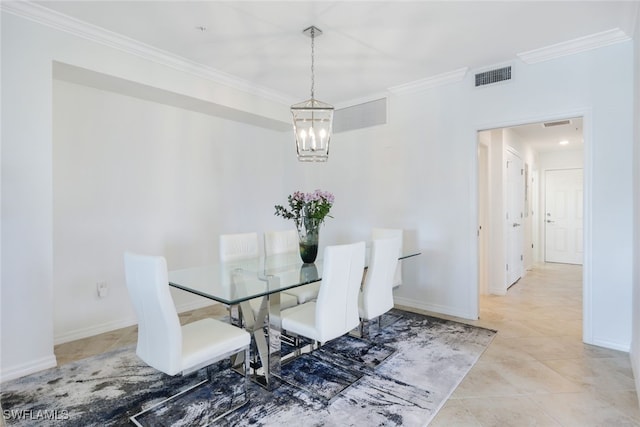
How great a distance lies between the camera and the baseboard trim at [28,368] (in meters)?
2.43

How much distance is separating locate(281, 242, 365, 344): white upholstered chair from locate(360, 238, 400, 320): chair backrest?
6.4 inches

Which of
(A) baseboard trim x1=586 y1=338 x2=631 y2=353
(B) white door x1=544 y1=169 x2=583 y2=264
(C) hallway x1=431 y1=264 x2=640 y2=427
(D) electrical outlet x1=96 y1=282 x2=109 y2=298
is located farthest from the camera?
(B) white door x1=544 y1=169 x2=583 y2=264

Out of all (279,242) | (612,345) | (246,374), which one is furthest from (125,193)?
(612,345)

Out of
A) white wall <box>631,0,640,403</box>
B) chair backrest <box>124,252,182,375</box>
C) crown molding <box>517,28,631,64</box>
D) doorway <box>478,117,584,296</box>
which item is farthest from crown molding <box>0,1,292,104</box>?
white wall <box>631,0,640,403</box>

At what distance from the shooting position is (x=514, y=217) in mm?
5312

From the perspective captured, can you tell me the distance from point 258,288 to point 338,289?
53 cm

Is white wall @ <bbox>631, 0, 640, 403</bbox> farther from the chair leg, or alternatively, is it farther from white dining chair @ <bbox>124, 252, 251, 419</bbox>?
white dining chair @ <bbox>124, 252, 251, 419</bbox>

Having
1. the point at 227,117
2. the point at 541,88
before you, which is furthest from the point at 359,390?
the point at 227,117

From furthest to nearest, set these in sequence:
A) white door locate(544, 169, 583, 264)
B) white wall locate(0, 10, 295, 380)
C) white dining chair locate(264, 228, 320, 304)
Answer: white door locate(544, 169, 583, 264) → white dining chair locate(264, 228, 320, 304) → white wall locate(0, 10, 295, 380)

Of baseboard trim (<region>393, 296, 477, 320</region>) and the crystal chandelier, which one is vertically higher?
the crystal chandelier

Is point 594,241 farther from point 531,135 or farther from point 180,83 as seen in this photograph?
point 180,83

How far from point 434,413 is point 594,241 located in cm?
218

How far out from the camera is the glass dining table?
216 cm

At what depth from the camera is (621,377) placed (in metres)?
2.40
